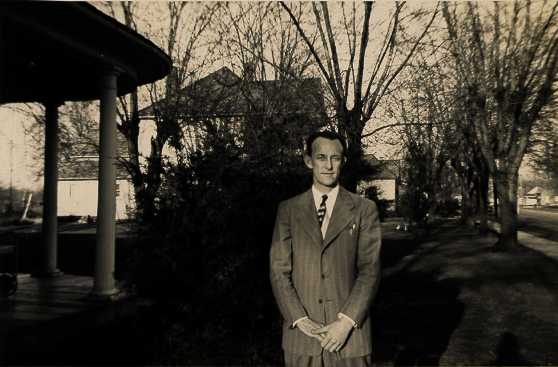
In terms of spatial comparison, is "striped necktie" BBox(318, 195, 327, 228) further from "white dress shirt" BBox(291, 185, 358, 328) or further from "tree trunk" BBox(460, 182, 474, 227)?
"tree trunk" BBox(460, 182, 474, 227)

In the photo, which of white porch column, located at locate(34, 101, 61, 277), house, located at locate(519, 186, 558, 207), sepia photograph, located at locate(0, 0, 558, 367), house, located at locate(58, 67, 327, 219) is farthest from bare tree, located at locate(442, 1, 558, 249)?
house, located at locate(519, 186, 558, 207)

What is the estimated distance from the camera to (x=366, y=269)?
2783mm

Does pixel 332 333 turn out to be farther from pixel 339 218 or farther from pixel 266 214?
pixel 266 214

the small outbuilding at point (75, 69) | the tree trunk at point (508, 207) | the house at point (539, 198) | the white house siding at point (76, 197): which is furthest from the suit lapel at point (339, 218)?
the house at point (539, 198)

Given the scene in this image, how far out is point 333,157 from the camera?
286 cm

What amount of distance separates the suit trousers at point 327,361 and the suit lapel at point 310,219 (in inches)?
28.0

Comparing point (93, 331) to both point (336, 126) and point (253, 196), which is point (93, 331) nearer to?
point (253, 196)

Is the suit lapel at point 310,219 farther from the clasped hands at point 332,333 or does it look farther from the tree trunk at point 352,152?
the tree trunk at point 352,152

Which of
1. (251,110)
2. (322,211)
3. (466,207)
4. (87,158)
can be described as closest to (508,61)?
(251,110)

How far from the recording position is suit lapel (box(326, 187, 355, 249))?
9.25ft

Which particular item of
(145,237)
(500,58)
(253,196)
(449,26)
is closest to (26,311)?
(145,237)

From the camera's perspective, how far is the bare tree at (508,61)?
12578 mm

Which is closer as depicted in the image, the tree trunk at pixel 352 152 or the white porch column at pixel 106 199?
the tree trunk at pixel 352 152

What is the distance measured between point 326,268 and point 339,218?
0.34 m
